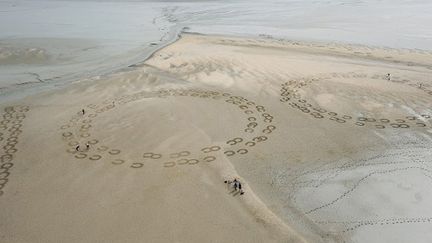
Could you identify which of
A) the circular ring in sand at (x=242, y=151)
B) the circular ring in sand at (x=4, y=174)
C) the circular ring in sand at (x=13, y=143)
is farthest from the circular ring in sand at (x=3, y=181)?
the circular ring in sand at (x=242, y=151)

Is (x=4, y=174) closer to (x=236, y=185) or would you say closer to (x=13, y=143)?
(x=13, y=143)

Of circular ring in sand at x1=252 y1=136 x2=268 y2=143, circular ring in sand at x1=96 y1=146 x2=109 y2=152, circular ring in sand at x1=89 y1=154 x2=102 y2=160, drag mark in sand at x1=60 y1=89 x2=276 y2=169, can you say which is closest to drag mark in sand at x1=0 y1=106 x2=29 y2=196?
drag mark in sand at x1=60 y1=89 x2=276 y2=169

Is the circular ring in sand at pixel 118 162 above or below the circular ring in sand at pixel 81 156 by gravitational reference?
above

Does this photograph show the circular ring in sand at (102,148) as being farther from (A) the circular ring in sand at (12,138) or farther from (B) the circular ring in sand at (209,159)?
(B) the circular ring in sand at (209,159)

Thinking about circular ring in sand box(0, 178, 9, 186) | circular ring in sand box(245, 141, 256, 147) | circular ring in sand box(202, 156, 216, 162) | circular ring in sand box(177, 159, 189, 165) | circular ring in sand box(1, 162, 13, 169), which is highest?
circular ring in sand box(245, 141, 256, 147)

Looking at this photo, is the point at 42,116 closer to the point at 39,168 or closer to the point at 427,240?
the point at 39,168

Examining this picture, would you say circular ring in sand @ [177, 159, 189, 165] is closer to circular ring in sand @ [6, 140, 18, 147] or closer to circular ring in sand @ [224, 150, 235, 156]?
circular ring in sand @ [224, 150, 235, 156]
